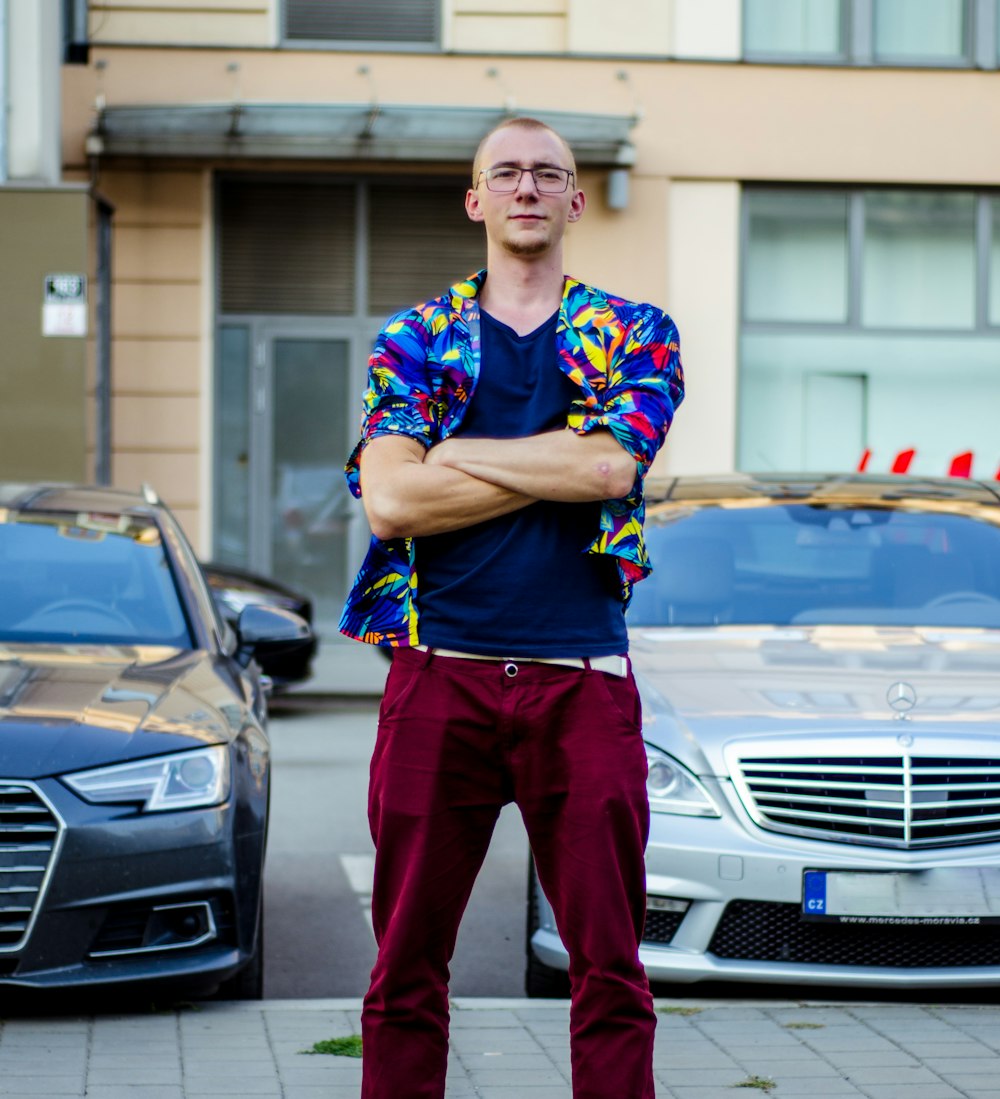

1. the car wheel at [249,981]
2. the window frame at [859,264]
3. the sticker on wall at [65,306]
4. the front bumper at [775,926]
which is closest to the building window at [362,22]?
the window frame at [859,264]

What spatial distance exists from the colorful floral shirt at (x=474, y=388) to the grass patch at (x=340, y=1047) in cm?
155

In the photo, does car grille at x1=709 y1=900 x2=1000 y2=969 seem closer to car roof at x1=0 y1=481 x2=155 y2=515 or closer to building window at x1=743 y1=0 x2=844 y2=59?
car roof at x1=0 y1=481 x2=155 y2=515

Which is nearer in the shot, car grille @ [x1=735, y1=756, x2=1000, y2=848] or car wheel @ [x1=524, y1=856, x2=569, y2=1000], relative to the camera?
car grille @ [x1=735, y1=756, x2=1000, y2=848]

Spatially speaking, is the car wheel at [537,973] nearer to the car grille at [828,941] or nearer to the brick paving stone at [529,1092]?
the car grille at [828,941]

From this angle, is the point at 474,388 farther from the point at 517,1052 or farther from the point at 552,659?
the point at 517,1052

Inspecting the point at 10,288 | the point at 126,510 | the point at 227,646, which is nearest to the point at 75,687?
the point at 227,646

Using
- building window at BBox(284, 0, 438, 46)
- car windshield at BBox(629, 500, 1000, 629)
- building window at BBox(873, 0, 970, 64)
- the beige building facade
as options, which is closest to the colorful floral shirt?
car windshield at BBox(629, 500, 1000, 629)

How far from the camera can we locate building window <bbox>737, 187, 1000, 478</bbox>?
17.0m

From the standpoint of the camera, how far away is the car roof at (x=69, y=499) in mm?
6559

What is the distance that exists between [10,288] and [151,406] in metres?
2.27

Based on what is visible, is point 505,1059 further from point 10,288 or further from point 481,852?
point 10,288

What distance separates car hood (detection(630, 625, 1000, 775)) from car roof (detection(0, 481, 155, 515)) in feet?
5.98

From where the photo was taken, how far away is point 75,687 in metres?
5.31

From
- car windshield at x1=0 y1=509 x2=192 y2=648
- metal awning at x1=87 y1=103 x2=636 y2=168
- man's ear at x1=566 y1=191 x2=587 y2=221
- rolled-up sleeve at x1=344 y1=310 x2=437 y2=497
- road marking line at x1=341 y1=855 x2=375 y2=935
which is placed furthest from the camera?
metal awning at x1=87 y1=103 x2=636 y2=168
